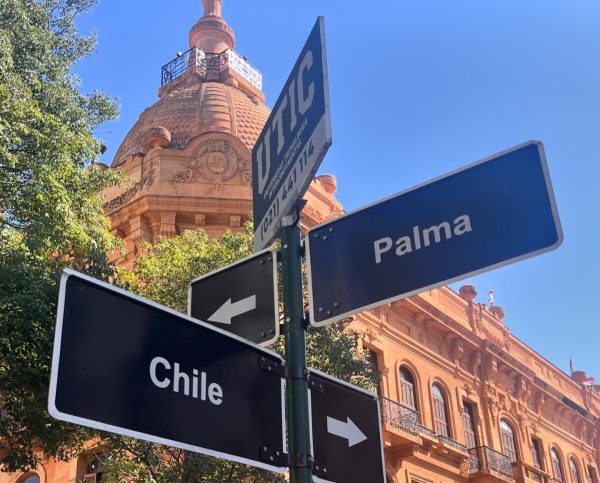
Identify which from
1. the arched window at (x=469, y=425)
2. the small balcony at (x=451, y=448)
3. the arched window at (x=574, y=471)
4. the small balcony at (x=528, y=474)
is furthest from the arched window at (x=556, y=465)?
A: the small balcony at (x=451, y=448)

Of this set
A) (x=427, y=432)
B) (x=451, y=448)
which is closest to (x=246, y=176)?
(x=427, y=432)

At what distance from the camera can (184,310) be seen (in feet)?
42.0

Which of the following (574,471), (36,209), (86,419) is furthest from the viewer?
(574,471)

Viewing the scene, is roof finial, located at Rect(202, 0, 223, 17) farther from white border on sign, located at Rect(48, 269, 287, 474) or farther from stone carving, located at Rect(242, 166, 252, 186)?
white border on sign, located at Rect(48, 269, 287, 474)

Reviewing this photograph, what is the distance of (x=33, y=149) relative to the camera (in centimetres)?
1003

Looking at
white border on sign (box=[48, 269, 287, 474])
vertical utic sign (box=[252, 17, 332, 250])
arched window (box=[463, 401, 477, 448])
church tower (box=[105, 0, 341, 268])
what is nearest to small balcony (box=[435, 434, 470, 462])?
arched window (box=[463, 401, 477, 448])

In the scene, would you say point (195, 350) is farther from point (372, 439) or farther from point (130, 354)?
point (372, 439)

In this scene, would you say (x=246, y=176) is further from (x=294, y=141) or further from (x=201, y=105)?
(x=294, y=141)

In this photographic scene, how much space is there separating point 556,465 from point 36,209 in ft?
79.5

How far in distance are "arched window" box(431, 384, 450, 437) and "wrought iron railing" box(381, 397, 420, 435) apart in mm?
1693

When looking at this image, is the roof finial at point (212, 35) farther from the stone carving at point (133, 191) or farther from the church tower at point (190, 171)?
the stone carving at point (133, 191)

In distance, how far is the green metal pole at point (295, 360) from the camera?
8.87ft

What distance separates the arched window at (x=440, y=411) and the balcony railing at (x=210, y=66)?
13.9 meters

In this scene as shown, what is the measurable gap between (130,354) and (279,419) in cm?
65
